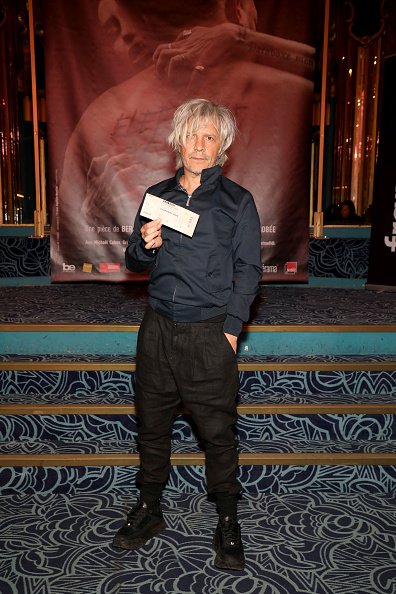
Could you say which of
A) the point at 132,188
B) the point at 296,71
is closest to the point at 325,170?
the point at 296,71

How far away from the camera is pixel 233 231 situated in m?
1.50

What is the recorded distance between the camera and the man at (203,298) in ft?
4.83

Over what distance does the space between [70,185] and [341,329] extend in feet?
7.82

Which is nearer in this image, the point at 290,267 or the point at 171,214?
the point at 171,214

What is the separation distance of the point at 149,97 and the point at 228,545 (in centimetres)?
327

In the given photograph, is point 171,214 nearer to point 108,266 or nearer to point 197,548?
point 197,548

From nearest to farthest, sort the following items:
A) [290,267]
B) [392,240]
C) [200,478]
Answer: [200,478], [392,240], [290,267]

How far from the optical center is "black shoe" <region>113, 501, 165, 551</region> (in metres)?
1.60

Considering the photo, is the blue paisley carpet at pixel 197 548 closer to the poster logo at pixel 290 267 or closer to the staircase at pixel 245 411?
the staircase at pixel 245 411

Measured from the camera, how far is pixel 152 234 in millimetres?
1430

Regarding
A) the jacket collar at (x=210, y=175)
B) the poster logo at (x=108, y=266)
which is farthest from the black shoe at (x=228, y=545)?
the poster logo at (x=108, y=266)

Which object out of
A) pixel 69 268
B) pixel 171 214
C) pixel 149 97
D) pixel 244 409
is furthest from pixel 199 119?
pixel 69 268

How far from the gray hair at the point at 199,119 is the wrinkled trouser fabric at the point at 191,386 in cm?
55

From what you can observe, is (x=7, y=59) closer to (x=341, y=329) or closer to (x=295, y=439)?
(x=341, y=329)
